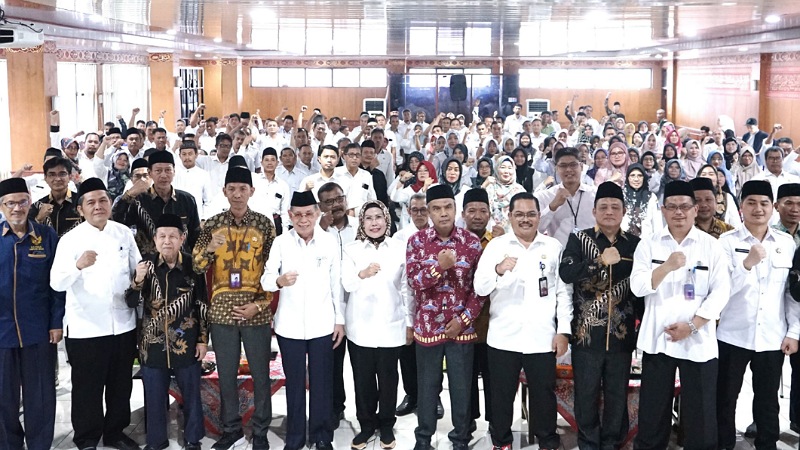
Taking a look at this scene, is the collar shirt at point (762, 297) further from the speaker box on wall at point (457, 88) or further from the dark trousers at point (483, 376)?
the speaker box on wall at point (457, 88)

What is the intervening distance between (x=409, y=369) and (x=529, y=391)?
110cm

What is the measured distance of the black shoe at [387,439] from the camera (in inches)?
238

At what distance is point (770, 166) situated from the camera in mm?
10406

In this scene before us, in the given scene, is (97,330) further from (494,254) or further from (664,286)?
(664,286)

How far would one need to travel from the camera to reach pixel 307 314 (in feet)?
19.0

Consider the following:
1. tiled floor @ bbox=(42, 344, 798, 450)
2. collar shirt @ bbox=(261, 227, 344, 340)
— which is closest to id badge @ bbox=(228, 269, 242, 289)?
collar shirt @ bbox=(261, 227, 344, 340)

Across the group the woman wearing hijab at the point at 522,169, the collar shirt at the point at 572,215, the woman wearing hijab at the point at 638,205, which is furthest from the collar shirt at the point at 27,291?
the woman wearing hijab at the point at 522,169

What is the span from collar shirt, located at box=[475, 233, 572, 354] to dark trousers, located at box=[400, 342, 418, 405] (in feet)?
3.26

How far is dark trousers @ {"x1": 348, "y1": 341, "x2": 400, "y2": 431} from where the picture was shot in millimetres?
5938

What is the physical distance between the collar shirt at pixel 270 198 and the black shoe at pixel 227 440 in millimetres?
2936

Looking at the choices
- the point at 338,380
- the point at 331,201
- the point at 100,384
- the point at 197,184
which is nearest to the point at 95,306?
the point at 100,384

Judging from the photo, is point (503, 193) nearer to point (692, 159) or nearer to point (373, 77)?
point (692, 159)

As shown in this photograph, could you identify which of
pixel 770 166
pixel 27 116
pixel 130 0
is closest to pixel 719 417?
pixel 770 166

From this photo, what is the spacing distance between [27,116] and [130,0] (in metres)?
7.48
